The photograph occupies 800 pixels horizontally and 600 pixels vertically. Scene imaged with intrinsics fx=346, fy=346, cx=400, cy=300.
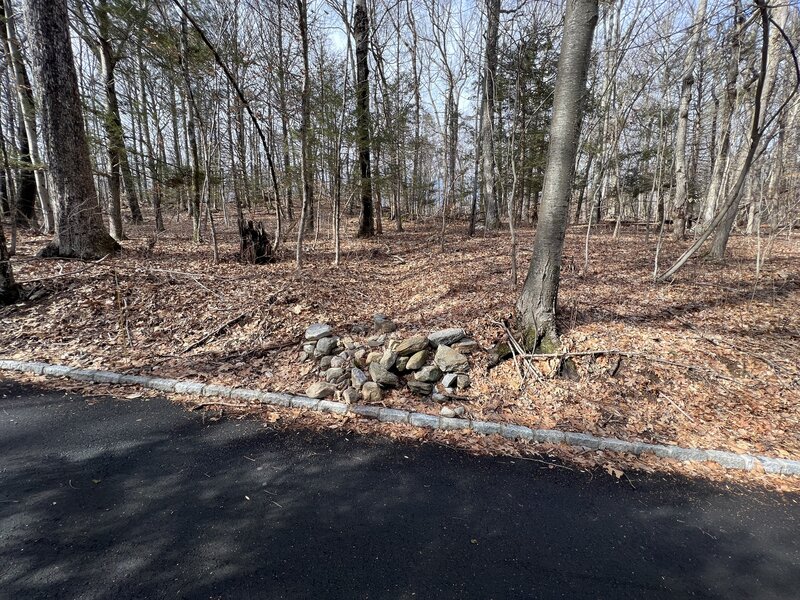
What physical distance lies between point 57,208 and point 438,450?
27.5 feet

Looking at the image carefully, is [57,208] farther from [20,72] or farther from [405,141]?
[405,141]

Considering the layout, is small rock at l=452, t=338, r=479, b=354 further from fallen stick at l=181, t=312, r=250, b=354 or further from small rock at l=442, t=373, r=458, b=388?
fallen stick at l=181, t=312, r=250, b=354

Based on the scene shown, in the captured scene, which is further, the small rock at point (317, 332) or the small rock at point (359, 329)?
the small rock at point (359, 329)

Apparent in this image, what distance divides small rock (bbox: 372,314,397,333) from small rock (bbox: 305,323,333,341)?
0.67 metres

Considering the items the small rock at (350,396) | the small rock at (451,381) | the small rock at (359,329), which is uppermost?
the small rock at (359,329)

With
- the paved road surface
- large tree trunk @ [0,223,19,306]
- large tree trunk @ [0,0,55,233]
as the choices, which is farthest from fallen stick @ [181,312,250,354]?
large tree trunk @ [0,0,55,233]

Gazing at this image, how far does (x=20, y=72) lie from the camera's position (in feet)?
33.3

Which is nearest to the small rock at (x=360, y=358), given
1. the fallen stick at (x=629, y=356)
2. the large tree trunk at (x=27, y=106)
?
the fallen stick at (x=629, y=356)

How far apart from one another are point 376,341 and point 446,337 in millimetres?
933

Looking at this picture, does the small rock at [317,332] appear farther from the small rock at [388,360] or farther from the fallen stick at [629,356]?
the fallen stick at [629,356]

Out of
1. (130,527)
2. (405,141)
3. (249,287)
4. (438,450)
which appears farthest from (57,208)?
(405,141)

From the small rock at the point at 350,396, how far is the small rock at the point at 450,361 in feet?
3.34

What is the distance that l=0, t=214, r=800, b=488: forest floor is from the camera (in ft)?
11.5

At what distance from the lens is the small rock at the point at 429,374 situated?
3969mm
